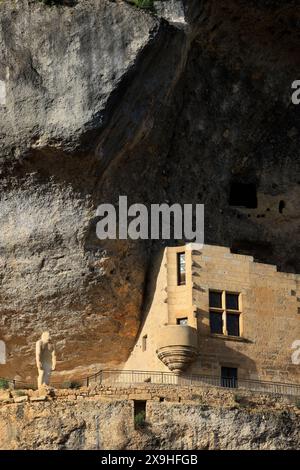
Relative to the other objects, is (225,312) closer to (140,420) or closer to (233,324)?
(233,324)

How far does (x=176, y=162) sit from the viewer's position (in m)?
65.4

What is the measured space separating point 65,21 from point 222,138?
7430mm

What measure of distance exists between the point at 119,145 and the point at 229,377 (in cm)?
790

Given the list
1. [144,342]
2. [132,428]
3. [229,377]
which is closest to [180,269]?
[144,342]

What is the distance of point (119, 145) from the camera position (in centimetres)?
6228

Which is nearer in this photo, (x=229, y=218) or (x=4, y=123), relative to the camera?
(x=4, y=123)

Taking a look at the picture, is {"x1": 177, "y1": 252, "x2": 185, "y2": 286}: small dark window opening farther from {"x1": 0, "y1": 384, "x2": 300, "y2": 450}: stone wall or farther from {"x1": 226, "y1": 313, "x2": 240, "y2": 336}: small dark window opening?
{"x1": 0, "y1": 384, "x2": 300, "y2": 450}: stone wall

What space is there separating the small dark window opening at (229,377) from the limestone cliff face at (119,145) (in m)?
3.86

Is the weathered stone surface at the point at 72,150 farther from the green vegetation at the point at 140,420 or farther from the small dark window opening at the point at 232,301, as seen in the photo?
the green vegetation at the point at 140,420

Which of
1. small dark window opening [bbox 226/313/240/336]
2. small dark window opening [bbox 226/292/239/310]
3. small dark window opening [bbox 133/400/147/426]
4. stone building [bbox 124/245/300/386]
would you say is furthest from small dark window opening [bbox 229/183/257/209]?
small dark window opening [bbox 133/400/147/426]

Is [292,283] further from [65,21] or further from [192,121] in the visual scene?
[65,21]

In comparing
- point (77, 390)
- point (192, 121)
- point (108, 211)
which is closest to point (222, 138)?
point (192, 121)

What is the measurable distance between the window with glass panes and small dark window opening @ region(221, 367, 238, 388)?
45.4 inches
